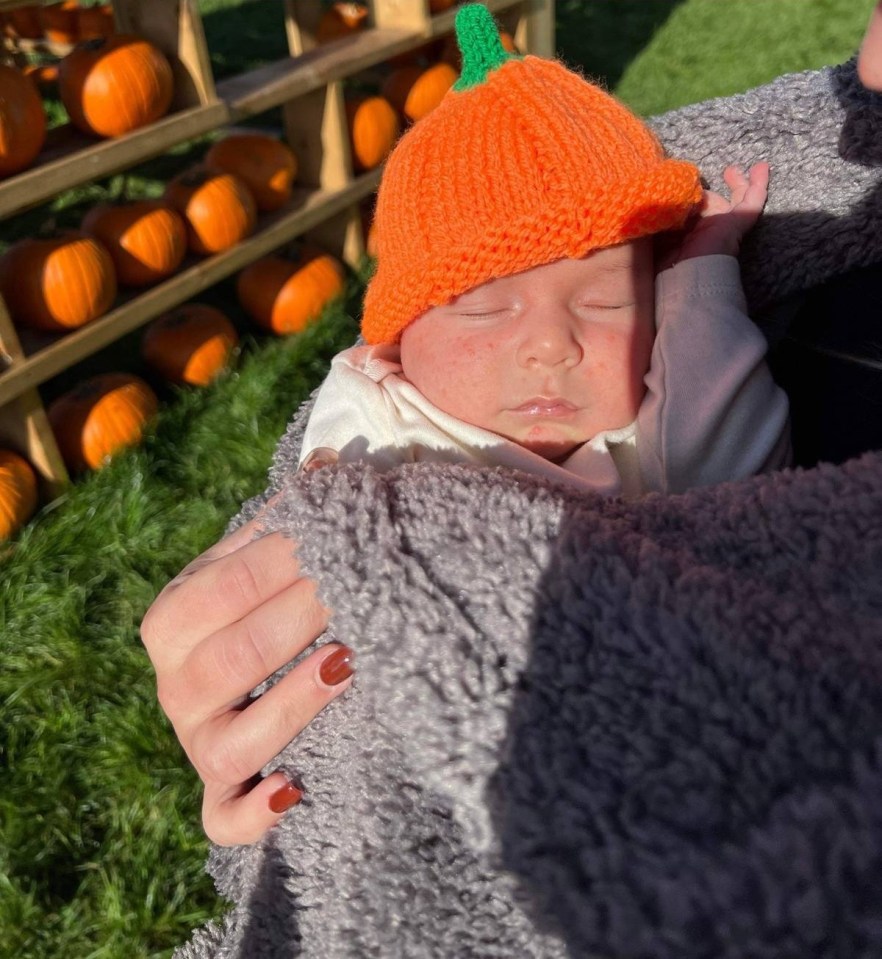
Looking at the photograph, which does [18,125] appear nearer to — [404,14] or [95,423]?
[95,423]

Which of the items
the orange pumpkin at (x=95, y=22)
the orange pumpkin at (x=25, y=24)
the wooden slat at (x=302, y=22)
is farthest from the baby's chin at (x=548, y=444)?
the orange pumpkin at (x=25, y=24)

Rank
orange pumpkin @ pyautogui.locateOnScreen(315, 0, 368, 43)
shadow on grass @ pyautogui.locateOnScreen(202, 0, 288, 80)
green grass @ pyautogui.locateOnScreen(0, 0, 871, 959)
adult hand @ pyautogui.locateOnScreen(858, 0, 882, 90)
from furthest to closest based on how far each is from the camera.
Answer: shadow on grass @ pyautogui.locateOnScreen(202, 0, 288, 80), orange pumpkin @ pyautogui.locateOnScreen(315, 0, 368, 43), green grass @ pyautogui.locateOnScreen(0, 0, 871, 959), adult hand @ pyautogui.locateOnScreen(858, 0, 882, 90)

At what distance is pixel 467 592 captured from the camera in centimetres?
81

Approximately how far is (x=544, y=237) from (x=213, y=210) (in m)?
2.44

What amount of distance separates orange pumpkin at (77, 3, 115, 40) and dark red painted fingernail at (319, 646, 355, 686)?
19.2 feet

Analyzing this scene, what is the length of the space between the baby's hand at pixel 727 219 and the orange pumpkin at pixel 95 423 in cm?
216

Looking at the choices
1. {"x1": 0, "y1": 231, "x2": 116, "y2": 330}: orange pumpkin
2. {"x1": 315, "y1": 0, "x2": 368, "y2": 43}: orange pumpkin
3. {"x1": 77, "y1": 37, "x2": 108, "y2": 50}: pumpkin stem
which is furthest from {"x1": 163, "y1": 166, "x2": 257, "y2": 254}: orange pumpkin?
{"x1": 315, "y1": 0, "x2": 368, "y2": 43}: orange pumpkin

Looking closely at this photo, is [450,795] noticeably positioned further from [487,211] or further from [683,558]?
[487,211]

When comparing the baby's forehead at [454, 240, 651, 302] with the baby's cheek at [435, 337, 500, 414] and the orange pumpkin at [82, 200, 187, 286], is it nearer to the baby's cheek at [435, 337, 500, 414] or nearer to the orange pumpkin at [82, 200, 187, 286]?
the baby's cheek at [435, 337, 500, 414]

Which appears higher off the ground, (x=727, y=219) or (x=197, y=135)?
(x=197, y=135)

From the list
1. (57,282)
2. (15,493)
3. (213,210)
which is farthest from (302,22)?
(15,493)

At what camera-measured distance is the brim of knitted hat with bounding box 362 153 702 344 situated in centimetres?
139

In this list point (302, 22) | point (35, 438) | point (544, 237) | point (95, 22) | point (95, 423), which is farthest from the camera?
point (95, 22)

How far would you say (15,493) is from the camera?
9.14 feet
